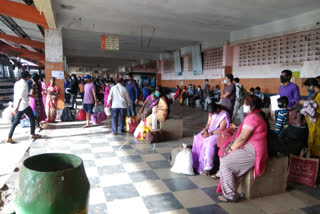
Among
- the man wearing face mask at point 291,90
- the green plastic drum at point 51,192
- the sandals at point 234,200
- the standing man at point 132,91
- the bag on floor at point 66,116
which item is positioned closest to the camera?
the green plastic drum at point 51,192

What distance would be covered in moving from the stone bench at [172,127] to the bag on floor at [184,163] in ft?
6.44

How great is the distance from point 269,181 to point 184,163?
1187mm

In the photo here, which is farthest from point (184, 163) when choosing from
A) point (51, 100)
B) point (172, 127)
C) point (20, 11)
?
point (20, 11)

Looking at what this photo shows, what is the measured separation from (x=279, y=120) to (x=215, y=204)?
6.15 feet

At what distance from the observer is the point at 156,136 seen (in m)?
5.19

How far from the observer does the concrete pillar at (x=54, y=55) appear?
792 centimetres

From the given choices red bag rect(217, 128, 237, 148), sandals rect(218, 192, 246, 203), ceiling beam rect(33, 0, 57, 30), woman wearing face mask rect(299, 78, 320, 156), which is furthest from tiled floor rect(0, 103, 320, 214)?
ceiling beam rect(33, 0, 57, 30)

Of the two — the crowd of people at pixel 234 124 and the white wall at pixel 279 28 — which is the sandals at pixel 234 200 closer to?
the crowd of people at pixel 234 124

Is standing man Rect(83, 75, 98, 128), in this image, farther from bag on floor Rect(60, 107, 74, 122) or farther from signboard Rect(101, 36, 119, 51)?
signboard Rect(101, 36, 119, 51)

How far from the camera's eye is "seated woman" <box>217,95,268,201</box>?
102 inches

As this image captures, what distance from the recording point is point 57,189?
1313 millimetres

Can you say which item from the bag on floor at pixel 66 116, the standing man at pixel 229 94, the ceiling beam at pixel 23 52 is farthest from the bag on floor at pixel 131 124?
the ceiling beam at pixel 23 52

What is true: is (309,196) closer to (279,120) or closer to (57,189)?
(279,120)

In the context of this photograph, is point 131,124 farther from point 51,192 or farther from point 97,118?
point 51,192
